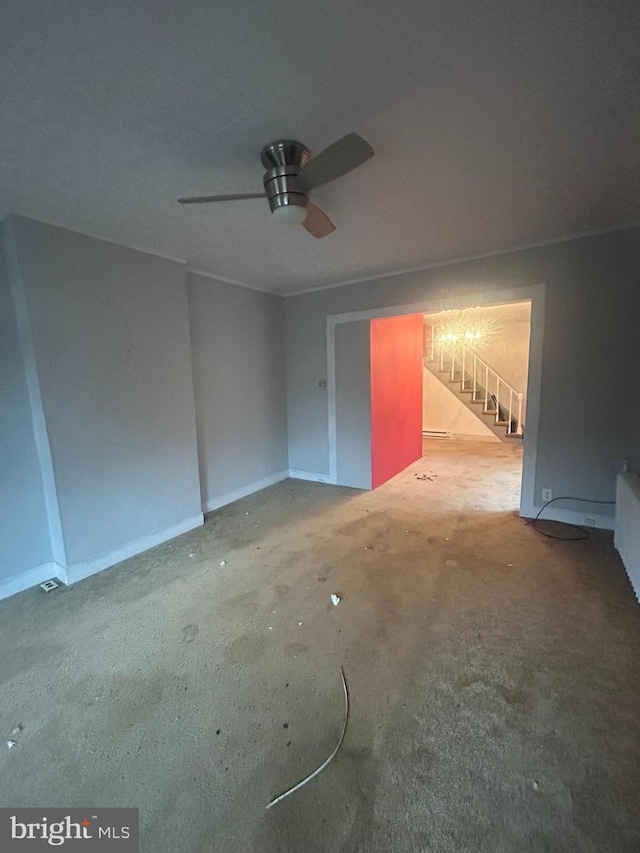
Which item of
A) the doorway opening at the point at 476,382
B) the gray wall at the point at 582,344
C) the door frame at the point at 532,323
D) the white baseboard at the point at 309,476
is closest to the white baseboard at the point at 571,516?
the door frame at the point at 532,323

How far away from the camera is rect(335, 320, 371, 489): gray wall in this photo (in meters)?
3.94

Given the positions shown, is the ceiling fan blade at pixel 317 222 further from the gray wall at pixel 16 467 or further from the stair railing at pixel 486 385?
the stair railing at pixel 486 385

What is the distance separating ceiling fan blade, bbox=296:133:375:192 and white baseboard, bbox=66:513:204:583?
2.76 meters

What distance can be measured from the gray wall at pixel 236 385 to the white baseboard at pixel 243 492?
0.04 ft

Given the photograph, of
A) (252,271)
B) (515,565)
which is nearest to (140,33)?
(252,271)

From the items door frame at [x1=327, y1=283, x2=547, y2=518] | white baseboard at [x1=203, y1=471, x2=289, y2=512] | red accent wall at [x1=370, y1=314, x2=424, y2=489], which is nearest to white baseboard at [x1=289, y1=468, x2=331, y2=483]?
white baseboard at [x1=203, y1=471, x2=289, y2=512]

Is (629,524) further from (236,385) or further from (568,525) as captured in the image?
(236,385)

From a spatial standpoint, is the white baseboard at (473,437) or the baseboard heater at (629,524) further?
the white baseboard at (473,437)

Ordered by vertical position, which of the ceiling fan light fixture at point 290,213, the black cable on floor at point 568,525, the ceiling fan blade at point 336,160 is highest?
the ceiling fan blade at point 336,160

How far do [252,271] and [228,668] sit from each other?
324 centimetres

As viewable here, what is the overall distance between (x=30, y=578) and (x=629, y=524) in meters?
4.03

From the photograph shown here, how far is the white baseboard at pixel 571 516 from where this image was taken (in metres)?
2.87

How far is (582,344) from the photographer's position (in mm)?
2785

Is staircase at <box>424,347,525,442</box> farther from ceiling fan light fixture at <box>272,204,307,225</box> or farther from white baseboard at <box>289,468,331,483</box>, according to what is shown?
ceiling fan light fixture at <box>272,204,307,225</box>
